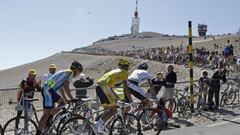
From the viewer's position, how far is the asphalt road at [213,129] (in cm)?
1216

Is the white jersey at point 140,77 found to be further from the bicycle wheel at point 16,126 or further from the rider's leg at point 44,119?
the bicycle wheel at point 16,126

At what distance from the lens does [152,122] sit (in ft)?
38.2

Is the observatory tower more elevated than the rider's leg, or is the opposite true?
the observatory tower

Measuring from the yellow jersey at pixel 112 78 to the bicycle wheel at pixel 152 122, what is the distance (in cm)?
159

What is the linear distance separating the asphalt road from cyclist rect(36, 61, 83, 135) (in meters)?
3.32

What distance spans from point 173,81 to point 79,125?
6.08m

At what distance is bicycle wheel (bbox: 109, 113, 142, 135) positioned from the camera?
1044cm

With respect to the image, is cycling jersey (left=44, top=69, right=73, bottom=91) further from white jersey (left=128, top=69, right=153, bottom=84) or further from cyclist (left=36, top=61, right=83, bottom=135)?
white jersey (left=128, top=69, right=153, bottom=84)

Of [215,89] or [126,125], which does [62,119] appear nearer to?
[126,125]

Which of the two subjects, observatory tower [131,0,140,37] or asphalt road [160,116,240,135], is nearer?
asphalt road [160,116,240,135]

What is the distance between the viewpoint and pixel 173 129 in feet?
42.4

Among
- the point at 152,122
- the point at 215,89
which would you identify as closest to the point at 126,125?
the point at 152,122

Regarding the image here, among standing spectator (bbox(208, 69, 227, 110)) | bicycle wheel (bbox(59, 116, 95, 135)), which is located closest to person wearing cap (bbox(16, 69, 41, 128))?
bicycle wheel (bbox(59, 116, 95, 135))

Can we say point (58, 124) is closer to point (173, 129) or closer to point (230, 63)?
point (173, 129)
